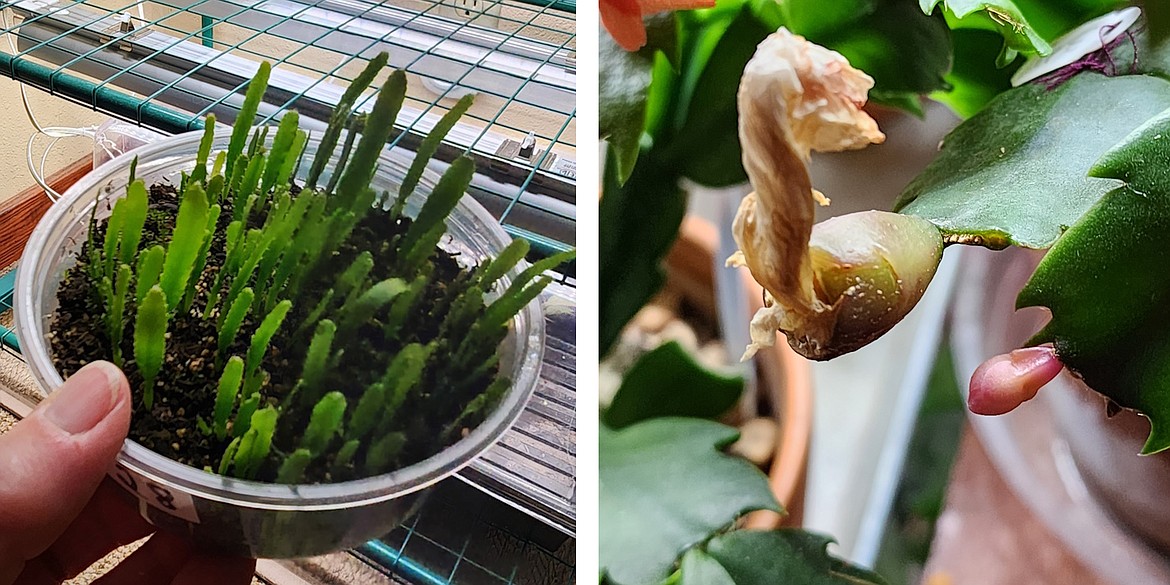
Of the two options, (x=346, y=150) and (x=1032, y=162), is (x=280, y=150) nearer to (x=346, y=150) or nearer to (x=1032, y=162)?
(x=346, y=150)

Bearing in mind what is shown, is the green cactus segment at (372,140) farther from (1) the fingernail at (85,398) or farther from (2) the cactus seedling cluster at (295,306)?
(1) the fingernail at (85,398)

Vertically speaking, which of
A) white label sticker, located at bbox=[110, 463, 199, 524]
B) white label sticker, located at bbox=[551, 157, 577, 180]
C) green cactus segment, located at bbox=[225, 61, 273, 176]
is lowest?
white label sticker, located at bbox=[110, 463, 199, 524]

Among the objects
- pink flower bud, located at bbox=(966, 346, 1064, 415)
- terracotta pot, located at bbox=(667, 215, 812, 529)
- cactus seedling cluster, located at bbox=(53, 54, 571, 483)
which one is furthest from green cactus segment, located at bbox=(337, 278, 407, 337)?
pink flower bud, located at bbox=(966, 346, 1064, 415)

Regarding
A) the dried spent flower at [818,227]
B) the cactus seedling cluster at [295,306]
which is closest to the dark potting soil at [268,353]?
the cactus seedling cluster at [295,306]

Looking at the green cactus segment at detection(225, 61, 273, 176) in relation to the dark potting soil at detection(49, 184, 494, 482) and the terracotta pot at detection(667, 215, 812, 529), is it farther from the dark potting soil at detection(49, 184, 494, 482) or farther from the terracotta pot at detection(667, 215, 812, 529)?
the terracotta pot at detection(667, 215, 812, 529)

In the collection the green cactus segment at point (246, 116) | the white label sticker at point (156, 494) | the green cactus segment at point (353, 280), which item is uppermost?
the green cactus segment at point (246, 116)

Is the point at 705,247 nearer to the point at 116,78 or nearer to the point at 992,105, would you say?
the point at 992,105

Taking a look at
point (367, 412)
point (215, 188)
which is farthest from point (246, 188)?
point (367, 412)
